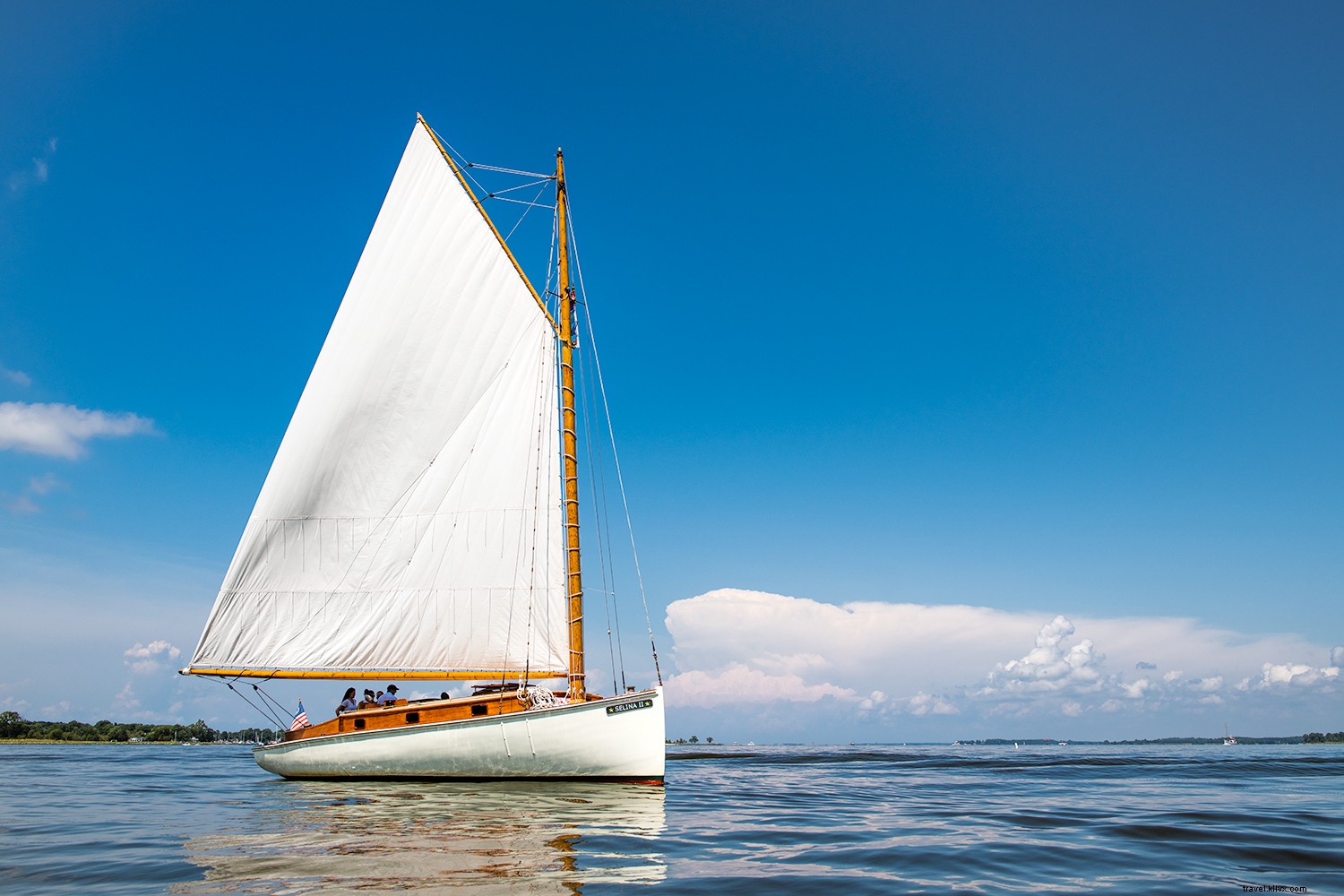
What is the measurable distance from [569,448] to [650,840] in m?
18.9

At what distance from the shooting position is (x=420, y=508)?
3128 centimetres

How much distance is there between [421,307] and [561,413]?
7.25 meters

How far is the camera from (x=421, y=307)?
3244 centimetres

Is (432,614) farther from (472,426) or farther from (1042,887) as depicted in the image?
(1042,887)

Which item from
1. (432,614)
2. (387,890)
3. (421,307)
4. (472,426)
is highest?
(421,307)

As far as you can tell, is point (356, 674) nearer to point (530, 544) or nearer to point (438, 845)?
point (530, 544)

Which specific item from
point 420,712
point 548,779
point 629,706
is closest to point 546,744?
point 548,779

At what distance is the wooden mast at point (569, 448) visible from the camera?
30297 mm

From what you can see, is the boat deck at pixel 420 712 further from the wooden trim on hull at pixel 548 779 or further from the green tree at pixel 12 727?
the green tree at pixel 12 727

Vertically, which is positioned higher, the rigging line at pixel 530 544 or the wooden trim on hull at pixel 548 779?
the rigging line at pixel 530 544

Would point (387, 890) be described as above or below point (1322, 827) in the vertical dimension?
above

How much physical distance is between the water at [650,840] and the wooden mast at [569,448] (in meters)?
5.43

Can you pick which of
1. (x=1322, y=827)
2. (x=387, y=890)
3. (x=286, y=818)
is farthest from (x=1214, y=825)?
(x=286, y=818)

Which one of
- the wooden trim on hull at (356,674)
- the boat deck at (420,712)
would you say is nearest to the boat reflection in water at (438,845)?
the boat deck at (420,712)
